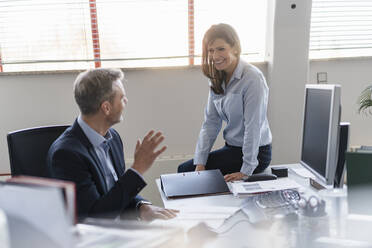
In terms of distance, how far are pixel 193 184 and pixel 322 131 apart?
61cm

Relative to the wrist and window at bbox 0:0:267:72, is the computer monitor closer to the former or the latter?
the wrist

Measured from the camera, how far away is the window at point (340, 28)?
2.92 m

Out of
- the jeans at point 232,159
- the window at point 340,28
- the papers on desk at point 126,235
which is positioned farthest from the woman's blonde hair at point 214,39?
the papers on desk at point 126,235

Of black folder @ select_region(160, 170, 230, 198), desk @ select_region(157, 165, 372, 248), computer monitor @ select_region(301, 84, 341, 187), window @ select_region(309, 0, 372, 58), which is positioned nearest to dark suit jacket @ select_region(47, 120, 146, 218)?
black folder @ select_region(160, 170, 230, 198)

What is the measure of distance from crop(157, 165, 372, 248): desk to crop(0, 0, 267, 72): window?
1.95 metres

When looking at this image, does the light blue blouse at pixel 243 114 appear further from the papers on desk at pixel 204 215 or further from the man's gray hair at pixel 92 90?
the man's gray hair at pixel 92 90

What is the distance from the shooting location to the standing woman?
6.37ft

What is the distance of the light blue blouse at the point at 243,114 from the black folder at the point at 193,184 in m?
0.34

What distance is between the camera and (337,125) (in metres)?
1.16

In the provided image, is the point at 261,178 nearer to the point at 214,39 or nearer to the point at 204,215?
the point at 204,215

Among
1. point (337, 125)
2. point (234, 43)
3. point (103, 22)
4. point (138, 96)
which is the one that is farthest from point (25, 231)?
point (103, 22)

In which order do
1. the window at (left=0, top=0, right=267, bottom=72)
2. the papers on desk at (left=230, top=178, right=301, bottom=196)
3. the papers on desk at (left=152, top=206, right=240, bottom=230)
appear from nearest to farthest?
the papers on desk at (left=152, top=206, right=240, bottom=230) < the papers on desk at (left=230, top=178, right=301, bottom=196) < the window at (left=0, top=0, right=267, bottom=72)

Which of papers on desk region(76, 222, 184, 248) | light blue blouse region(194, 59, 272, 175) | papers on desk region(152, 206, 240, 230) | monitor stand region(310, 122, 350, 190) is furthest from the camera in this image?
light blue blouse region(194, 59, 272, 175)

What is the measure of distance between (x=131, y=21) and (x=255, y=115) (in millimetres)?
1449
